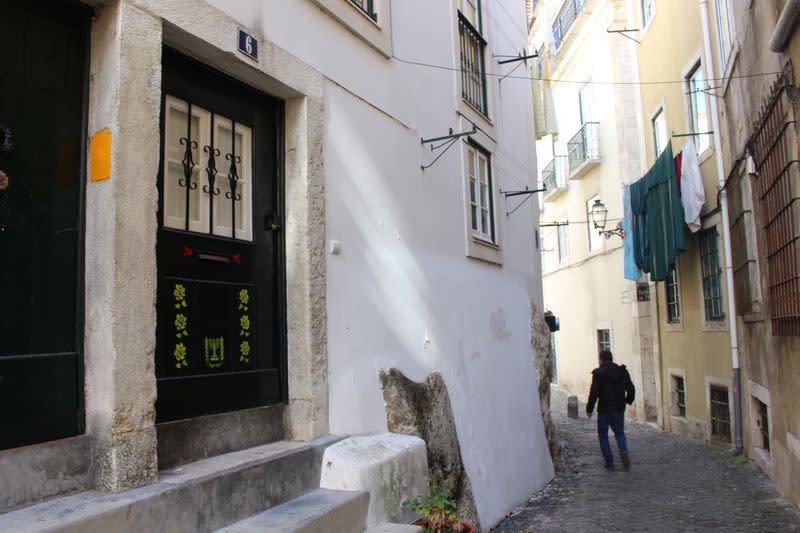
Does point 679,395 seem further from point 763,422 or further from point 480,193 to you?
point 480,193

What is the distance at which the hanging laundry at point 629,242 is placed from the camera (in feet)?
43.4

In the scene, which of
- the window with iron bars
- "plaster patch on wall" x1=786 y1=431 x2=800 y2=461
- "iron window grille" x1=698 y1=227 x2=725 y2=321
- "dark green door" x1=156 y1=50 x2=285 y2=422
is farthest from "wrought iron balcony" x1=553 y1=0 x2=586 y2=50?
"dark green door" x1=156 y1=50 x2=285 y2=422

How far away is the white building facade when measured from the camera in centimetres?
312

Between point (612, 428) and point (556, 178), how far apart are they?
1218cm

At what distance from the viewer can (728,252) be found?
9562 millimetres

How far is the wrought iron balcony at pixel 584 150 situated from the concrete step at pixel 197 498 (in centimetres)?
1397

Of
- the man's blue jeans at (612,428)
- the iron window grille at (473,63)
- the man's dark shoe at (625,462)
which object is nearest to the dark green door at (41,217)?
the iron window grille at (473,63)

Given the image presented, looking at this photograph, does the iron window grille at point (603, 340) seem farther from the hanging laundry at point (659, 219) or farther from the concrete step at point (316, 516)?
the concrete step at point (316, 516)

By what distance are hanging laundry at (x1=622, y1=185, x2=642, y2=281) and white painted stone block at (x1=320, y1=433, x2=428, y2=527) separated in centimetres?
906

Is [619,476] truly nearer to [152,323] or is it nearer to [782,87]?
[782,87]

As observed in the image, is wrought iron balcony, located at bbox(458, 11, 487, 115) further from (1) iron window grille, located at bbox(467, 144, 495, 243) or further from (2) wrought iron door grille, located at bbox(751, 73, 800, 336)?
(2) wrought iron door grille, located at bbox(751, 73, 800, 336)

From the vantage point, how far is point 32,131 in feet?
10.0

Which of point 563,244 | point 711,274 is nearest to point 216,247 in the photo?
point 711,274

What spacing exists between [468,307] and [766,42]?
12.4 feet
